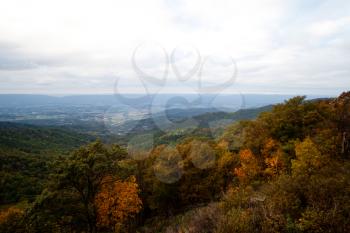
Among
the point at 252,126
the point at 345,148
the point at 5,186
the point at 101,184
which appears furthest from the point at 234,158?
the point at 5,186

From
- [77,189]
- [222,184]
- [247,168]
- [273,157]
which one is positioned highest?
[273,157]

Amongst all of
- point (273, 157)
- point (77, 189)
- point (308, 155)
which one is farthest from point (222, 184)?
point (77, 189)

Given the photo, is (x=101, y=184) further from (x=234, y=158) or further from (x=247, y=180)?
(x=234, y=158)

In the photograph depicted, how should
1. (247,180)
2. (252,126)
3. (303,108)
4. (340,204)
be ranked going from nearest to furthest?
1. (340,204)
2. (247,180)
3. (303,108)
4. (252,126)

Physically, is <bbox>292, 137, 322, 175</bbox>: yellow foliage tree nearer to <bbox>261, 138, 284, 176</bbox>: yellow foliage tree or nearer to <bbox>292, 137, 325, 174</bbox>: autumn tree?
<bbox>292, 137, 325, 174</bbox>: autumn tree

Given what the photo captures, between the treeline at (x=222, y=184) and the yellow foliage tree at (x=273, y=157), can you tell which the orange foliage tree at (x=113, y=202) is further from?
the yellow foliage tree at (x=273, y=157)

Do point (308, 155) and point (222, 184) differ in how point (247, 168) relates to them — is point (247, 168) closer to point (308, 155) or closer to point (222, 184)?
point (222, 184)
